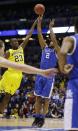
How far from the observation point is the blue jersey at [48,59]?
713 cm

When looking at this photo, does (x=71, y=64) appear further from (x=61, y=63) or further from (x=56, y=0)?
(x=56, y=0)

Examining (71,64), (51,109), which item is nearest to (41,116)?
(71,64)

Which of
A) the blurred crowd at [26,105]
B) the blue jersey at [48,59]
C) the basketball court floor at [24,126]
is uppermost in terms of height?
the blue jersey at [48,59]

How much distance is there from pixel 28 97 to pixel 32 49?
10686 millimetres

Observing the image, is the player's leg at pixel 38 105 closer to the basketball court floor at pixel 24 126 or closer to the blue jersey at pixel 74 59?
the basketball court floor at pixel 24 126

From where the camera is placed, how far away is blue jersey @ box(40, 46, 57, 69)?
713 centimetres

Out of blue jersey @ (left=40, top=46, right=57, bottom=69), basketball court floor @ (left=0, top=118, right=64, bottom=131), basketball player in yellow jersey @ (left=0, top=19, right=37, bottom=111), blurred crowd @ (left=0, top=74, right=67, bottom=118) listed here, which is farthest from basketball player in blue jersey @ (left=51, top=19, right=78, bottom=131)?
blurred crowd @ (left=0, top=74, right=67, bottom=118)

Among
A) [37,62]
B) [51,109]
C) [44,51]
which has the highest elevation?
[37,62]

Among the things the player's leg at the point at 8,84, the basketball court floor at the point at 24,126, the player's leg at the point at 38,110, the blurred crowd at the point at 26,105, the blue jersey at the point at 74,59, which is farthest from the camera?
the blurred crowd at the point at 26,105

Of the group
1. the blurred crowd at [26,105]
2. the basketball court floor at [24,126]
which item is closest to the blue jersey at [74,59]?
the basketball court floor at [24,126]

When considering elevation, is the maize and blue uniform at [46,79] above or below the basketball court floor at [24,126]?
above

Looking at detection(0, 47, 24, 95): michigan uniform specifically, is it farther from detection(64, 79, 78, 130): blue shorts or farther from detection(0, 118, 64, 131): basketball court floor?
detection(64, 79, 78, 130): blue shorts

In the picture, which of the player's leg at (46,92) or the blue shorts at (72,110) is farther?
the player's leg at (46,92)

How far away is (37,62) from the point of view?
25734 mm
